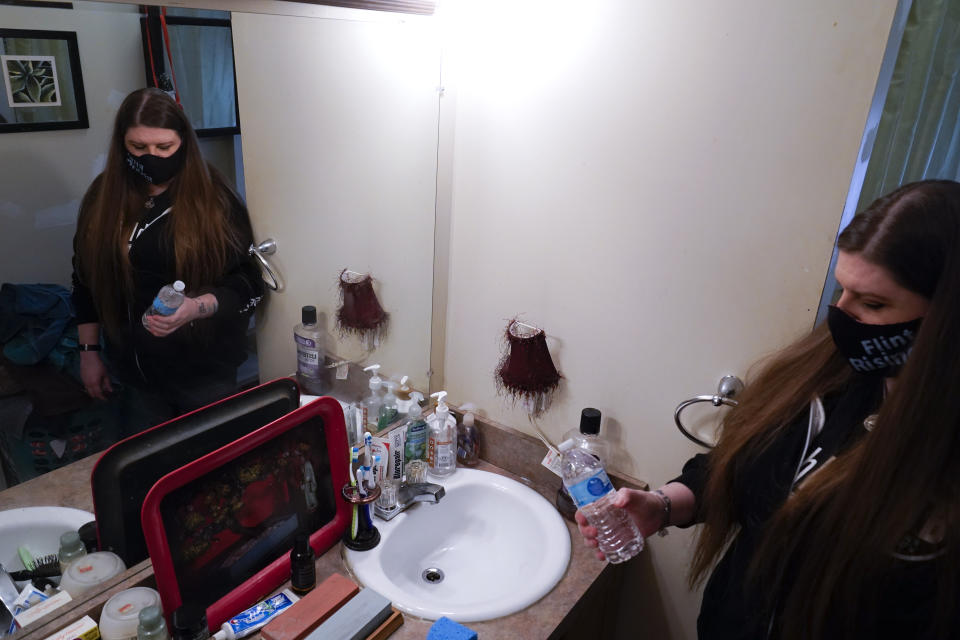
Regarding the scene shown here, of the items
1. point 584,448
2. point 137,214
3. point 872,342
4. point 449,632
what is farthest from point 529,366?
point 137,214

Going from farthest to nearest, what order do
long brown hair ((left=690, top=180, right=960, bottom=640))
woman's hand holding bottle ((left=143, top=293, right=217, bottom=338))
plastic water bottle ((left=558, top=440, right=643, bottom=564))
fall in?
plastic water bottle ((left=558, top=440, right=643, bottom=564)), woman's hand holding bottle ((left=143, top=293, right=217, bottom=338)), long brown hair ((left=690, top=180, right=960, bottom=640))

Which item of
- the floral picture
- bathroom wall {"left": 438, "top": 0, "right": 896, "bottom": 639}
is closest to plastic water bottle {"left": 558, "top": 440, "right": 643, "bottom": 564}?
bathroom wall {"left": 438, "top": 0, "right": 896, "bottom": 639}

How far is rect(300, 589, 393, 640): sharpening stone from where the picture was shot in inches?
40.8

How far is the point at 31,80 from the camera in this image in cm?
82

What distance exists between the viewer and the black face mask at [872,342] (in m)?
0.85

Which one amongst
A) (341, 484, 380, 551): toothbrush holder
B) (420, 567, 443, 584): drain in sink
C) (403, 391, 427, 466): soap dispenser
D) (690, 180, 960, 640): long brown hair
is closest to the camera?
(690, 180, 960, 640): long brown hair

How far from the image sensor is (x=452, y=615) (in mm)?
1129

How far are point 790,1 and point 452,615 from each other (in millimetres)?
1200

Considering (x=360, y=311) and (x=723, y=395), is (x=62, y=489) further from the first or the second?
(x=723, y=395)

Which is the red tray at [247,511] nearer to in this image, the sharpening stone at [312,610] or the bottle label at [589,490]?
the sharpening stone at [312,610]

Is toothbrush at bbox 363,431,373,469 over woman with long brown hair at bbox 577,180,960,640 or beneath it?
beneath

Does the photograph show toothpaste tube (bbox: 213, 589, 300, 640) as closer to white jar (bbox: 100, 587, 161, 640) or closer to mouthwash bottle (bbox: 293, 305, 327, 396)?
white jar (bbox: 100, 587, 161, 640)

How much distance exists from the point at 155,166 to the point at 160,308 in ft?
0.75

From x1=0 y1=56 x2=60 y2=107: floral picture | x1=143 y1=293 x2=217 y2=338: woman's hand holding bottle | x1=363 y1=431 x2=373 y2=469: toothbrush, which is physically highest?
x1=0 y1=56 x2=60 y2=107: floral picture
